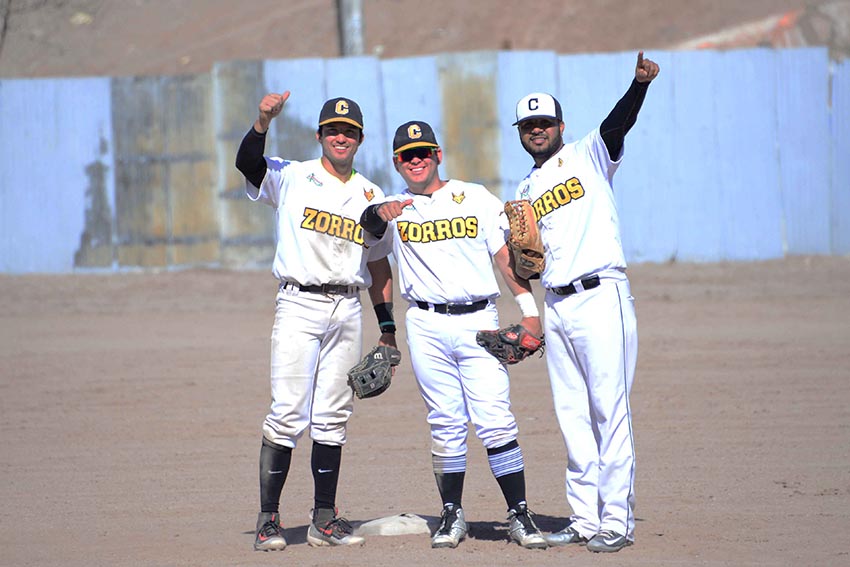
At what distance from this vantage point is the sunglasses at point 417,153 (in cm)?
601

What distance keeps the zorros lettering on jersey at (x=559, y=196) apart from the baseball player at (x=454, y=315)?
0.25m

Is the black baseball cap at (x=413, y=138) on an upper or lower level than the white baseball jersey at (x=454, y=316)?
upper

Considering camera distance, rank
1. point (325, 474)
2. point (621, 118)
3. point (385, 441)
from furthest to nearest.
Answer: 1. point (385, 441)
2. point (325, 474)
3. point (621, 118)

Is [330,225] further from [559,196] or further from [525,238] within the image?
[559,196]

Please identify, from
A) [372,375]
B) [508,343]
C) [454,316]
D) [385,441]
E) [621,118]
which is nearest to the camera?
[621,118]

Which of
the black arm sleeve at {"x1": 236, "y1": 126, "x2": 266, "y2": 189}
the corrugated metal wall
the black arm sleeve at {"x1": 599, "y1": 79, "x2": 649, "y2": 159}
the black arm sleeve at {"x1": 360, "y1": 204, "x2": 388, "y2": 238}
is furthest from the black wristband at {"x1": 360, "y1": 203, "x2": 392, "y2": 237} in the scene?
the corrugated metal wall

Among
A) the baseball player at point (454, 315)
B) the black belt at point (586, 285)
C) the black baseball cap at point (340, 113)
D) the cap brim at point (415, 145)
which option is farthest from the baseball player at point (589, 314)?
the black baseball cap at point (340, 113)

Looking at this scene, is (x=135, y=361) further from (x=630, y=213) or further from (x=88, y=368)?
(x=630, y=213)

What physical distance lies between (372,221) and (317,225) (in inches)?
13.5

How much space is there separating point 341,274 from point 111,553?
6.28 feet

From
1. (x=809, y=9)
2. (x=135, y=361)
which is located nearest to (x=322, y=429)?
(x=135, y=361)

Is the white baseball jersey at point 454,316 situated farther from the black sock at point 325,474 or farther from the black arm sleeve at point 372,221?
the black sock at point 325,474

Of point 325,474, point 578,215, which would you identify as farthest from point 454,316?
point 325,474

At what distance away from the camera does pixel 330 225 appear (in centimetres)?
607
